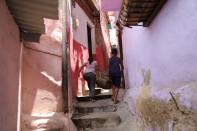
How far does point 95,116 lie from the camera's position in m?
7.29

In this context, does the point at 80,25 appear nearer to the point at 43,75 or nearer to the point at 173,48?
the point at 43,75

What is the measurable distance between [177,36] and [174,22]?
0.18 meters

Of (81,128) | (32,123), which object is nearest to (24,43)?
(32,123)

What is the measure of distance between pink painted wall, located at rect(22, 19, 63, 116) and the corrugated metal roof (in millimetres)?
1041

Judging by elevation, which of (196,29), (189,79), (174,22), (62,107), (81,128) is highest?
(174,22)

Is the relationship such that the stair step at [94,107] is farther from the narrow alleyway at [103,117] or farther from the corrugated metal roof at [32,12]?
the corrugated metal roof at [32,12]

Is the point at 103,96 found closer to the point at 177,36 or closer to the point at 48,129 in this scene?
the point at 48,129

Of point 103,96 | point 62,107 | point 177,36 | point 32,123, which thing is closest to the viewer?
point 177,36

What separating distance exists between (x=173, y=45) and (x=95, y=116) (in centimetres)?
426

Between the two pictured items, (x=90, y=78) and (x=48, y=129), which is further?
(x=90, y=78)

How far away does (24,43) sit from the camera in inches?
236

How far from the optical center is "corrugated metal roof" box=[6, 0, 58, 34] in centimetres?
441

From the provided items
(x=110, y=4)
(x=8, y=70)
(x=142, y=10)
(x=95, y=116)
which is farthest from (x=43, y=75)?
(x=142, y=10)

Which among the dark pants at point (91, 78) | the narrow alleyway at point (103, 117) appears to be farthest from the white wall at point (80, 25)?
the narrow alleyway at point (103, 117)
